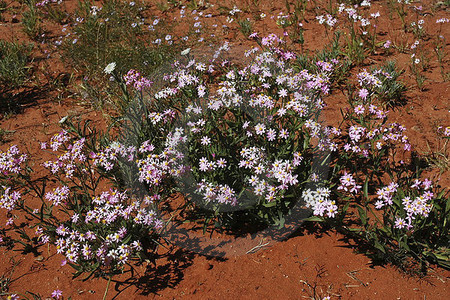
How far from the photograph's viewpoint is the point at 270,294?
3205 millimetres

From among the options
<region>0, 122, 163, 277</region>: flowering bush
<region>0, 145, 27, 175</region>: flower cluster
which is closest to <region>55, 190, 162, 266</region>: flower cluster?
<region>0, 122, 163, 277</region>: flowering bush

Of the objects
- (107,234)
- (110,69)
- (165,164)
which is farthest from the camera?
(110,69)

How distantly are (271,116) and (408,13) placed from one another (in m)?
4.62

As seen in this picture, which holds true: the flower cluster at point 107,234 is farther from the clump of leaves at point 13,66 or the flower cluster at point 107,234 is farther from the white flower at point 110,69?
the clump of leaves at point 13,66

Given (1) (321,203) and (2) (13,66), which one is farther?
(2) (13,66)

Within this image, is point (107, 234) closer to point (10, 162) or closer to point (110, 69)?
point (10, 162)

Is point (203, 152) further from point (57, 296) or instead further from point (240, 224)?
point (57, 296)

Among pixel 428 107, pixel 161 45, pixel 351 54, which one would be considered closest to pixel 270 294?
pixel 428 107

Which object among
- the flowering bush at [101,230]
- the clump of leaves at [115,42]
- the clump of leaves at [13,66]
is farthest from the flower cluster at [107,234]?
the clump of leaves at [13,66]

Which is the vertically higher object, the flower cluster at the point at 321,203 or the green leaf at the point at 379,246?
the flower cluster at the point at 321,203

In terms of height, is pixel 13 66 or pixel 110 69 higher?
pixel 110 69

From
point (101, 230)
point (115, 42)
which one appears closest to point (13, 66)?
point (115, 42)

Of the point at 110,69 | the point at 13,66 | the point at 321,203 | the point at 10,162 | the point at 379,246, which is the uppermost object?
the point at 110,69

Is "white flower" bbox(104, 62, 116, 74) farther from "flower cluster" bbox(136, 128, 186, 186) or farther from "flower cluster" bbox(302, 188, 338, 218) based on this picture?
"flower cluster" bbox(302, 188, 338, 218)
